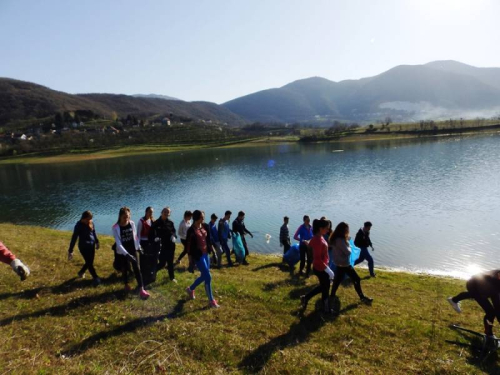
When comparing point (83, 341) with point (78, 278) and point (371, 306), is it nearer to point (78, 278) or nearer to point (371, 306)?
point (78, 278)

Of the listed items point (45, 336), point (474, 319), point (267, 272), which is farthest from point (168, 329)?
point (474, 319)

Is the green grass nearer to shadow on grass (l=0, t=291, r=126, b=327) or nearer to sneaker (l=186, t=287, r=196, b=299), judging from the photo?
shadow on grass (l=0, t=291, r=126, b=327)

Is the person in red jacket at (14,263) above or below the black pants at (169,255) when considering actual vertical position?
above

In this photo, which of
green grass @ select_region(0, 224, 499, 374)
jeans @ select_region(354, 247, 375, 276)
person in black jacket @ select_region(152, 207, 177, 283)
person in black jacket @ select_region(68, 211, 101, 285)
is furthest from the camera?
jeans @ select_region(354, 247, 375, 276)

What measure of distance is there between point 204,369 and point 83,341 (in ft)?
9.73

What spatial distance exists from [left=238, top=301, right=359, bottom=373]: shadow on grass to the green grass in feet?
0.09

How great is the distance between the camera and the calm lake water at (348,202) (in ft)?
69.0

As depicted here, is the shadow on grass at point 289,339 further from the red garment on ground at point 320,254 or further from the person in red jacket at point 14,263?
the person in red jacket at point 14,263

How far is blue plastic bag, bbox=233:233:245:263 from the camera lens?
15.1 m

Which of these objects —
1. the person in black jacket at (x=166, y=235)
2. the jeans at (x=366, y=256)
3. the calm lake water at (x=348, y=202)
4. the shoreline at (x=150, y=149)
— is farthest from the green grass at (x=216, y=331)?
the shoreline at (x=150, y=149)

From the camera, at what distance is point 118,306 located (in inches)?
330

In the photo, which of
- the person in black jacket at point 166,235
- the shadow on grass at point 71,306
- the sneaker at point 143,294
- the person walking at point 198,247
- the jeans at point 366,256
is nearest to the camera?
the shadow on grass at point 71,306

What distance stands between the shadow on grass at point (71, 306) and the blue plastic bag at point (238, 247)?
6693mm

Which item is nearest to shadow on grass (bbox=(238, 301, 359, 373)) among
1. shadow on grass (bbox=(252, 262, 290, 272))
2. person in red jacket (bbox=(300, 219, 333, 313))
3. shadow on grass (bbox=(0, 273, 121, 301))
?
person in red jacket (bbox=(300, 219, 333, 313))
